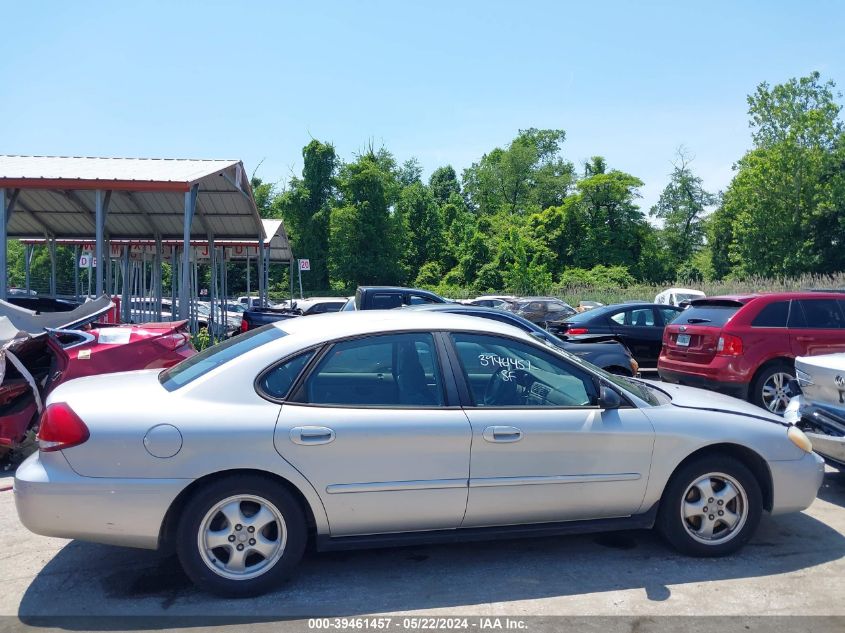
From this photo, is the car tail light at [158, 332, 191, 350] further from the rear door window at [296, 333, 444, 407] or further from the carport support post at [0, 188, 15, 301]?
the carport support post at [0, 188, 15, 301]

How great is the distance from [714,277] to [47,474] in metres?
59.8

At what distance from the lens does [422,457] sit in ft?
13.4

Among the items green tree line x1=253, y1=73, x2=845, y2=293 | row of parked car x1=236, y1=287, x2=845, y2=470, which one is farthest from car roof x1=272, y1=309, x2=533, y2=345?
green tree line x1=253, y1=73, x2=845, y2=293

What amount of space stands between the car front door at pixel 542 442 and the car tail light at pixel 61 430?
7.13 feet

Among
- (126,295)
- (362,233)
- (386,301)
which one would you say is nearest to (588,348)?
(386,301)

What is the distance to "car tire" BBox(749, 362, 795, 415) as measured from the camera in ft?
28.7

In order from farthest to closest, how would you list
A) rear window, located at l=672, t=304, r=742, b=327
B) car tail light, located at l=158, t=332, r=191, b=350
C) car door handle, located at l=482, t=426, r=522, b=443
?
rear window, located at l=672, t=304, r=742, b=327 < car tail light, located at l=158, t=332, r=191, b=350 < car door handle, located at l=482, t=426, r=522, b=443

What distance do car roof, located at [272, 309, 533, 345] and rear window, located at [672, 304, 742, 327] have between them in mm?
5402

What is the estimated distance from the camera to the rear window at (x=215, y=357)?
431 cm

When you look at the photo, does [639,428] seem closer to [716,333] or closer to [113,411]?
[113,411]

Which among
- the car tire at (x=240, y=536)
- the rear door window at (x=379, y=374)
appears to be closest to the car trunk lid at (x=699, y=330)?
the rear door window at (x=379, y=374)

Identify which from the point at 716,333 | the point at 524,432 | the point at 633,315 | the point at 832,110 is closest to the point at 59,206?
the point at 633,315

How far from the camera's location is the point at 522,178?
234ft

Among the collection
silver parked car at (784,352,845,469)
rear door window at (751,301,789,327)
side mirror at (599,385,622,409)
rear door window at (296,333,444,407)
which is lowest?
silver parked car at (784,352,845,469)
